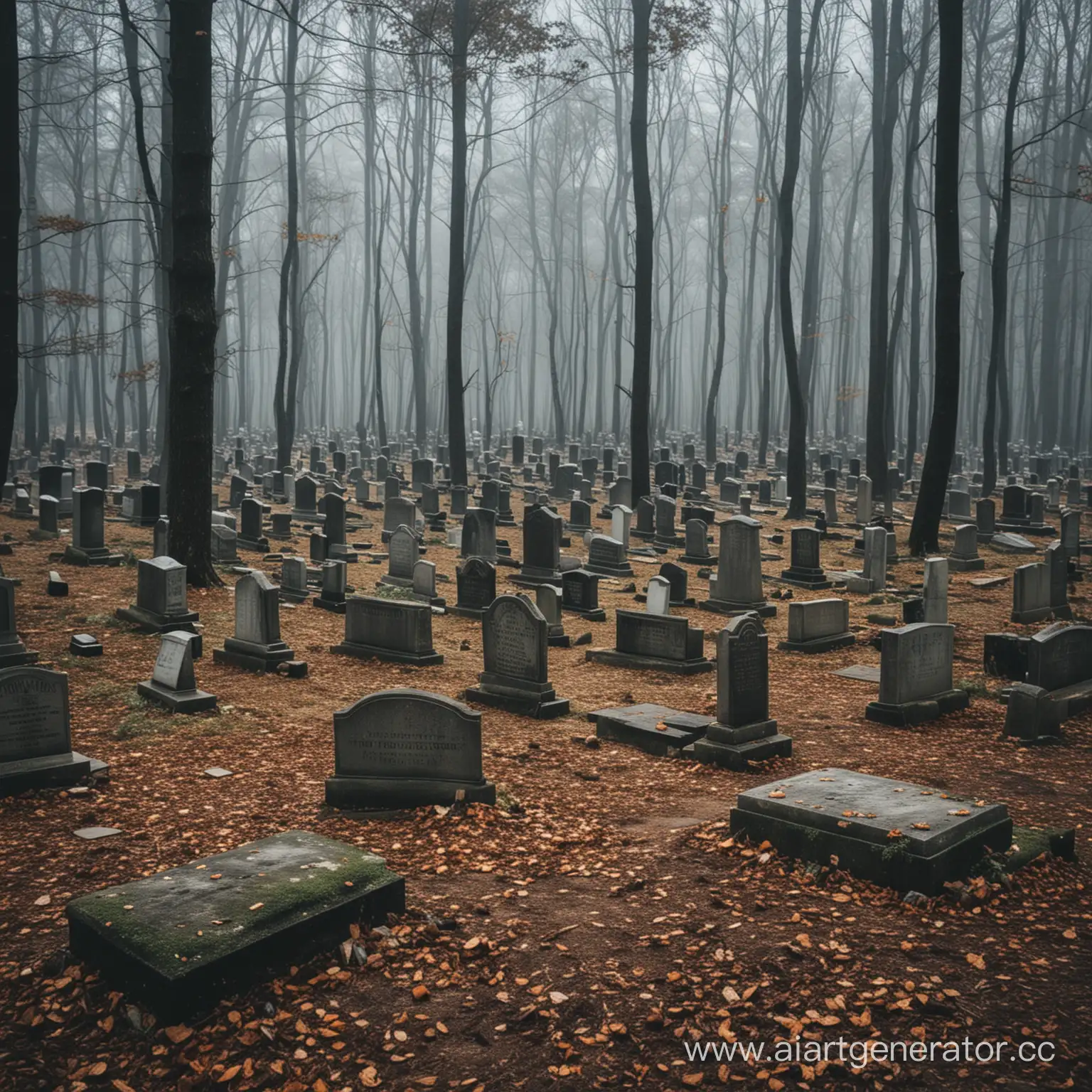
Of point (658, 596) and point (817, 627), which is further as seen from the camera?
point (658, 596)

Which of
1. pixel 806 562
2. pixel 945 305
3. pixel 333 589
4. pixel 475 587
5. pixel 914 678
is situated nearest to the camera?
pixel 914 678

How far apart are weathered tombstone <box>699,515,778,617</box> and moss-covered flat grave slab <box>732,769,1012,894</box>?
26.3 ft

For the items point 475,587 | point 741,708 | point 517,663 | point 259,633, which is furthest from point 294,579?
point 741,708

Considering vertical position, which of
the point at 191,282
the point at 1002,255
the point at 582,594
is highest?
the point at 1002,255

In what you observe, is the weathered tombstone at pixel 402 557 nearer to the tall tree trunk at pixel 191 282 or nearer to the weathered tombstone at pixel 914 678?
the tall tree trunk at pixel 191 282

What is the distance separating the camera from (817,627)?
12062 millimetres

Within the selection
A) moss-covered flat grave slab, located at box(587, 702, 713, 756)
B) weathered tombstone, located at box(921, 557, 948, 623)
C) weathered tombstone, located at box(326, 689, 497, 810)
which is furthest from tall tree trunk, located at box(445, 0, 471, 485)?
weathered tombstone, located at box(326, 689, 497, 810)

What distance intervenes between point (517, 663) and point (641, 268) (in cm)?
1522

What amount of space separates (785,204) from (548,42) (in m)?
6.23

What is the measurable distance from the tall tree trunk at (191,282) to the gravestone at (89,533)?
2.54m

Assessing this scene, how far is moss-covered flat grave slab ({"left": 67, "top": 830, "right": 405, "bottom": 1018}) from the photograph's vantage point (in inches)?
158

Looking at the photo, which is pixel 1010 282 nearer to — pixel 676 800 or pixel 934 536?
pixel 934 536

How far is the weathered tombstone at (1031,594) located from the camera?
12.8 m

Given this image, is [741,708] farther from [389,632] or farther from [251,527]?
[251,527]
